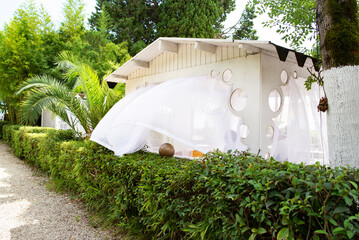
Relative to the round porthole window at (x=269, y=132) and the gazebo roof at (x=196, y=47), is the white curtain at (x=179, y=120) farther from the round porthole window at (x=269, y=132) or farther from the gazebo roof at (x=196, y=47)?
the gazebo roof at (x=196, y=47)

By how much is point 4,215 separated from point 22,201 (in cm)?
78

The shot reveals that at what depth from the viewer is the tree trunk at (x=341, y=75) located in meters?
2.55

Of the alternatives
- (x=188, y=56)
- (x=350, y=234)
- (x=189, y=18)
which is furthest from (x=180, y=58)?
(x=189, y=18)

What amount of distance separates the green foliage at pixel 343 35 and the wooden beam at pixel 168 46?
3.67 meters

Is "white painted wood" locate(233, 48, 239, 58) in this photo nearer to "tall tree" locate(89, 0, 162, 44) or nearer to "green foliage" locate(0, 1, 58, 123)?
"green foliage" locate(0, 1, 58, 123)

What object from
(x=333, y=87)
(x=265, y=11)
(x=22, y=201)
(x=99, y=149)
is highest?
(x=265, y=11)

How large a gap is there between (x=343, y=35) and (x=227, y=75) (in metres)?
2.41

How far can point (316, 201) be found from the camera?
1.77 metres

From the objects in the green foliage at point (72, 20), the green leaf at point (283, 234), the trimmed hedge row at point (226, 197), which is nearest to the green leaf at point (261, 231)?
the trimmed hedge row at point (226, 197)

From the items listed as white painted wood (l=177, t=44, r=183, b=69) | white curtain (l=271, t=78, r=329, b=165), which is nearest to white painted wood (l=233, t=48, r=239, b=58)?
white curtain (l=271, t=78, r=329, b=165)

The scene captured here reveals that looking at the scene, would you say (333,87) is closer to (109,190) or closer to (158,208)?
(158,208)

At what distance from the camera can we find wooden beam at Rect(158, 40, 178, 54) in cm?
587

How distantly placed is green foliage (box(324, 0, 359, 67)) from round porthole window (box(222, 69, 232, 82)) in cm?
219

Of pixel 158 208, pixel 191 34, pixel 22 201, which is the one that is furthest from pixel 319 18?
pixel 191 34
